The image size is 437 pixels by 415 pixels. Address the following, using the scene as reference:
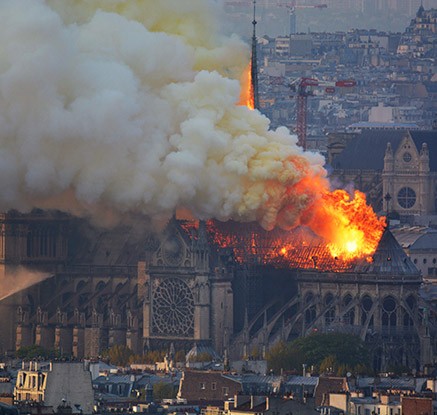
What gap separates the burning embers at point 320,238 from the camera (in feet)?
481

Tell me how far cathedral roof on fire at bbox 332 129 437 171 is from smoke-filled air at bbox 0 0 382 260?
45.4m

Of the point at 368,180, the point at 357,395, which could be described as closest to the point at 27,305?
the point at 368,180

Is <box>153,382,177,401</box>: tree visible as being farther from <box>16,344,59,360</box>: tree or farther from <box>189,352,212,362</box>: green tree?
<box>189,352,212,362</box>: green tree

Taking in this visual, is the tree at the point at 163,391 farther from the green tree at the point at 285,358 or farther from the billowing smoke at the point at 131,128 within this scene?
the billowing smoke at the point at 131,128

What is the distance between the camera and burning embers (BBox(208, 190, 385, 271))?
481 ft

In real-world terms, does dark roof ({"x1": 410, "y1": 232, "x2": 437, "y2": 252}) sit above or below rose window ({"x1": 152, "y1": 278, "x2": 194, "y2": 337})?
above

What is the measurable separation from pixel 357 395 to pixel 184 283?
41129 mm

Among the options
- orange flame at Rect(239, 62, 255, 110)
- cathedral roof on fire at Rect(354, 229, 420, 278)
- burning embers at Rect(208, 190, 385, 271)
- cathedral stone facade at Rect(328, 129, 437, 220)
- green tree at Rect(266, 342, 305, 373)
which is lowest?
green tree at Rect(266, 342, 305, 373)

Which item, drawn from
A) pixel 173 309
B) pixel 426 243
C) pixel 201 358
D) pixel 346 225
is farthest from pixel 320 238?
pixel 426 243

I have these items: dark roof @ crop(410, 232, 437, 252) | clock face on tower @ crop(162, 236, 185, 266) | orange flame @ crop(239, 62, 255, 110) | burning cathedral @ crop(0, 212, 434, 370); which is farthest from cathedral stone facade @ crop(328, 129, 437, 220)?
clock face on tower @ crop(162, 236, 185, 266)

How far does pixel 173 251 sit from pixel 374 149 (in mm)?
42466

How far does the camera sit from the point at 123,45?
143625 millimetres

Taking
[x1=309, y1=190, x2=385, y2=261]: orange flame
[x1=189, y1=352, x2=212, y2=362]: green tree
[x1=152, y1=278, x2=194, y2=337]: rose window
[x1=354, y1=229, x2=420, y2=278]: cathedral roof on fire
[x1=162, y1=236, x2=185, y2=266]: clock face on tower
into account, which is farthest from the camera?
[x1=152, y1=278, x2=194, y2=337]: rose window

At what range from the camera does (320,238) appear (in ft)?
490
